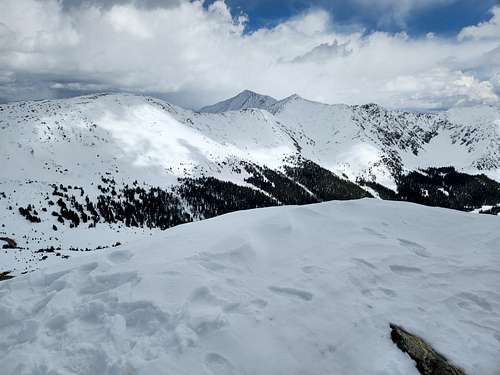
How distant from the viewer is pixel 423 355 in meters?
7.66

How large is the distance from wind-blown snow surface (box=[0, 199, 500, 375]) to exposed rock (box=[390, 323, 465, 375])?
0.23m

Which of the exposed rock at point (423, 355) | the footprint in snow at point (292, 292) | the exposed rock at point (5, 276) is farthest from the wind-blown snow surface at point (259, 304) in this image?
the exposed rock at point (5, 276)

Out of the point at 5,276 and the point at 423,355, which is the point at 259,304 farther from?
the point at 5,276

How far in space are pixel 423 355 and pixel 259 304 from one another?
4344mm

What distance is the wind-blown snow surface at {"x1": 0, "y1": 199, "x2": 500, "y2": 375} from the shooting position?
7.76 m

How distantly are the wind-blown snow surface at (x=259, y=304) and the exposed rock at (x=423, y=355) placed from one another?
0.76 feet

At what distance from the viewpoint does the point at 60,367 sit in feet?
25.1

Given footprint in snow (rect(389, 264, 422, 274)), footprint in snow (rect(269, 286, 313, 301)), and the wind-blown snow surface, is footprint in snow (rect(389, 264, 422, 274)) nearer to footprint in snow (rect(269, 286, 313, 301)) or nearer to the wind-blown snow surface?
the wind-blown snow surface

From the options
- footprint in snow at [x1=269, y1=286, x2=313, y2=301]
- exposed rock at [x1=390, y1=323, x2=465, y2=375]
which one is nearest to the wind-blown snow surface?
footprint in snow at [x1=269, y1=286, x2=313, y2=301]

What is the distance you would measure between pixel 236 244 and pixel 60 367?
728 cm

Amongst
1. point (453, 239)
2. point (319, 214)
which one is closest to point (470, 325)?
point (453, 239)

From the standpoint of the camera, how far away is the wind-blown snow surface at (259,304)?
776 centimetres

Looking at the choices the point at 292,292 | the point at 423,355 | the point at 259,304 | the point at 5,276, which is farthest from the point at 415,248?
the point at 5,276

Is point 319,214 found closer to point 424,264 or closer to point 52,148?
point 424,264
